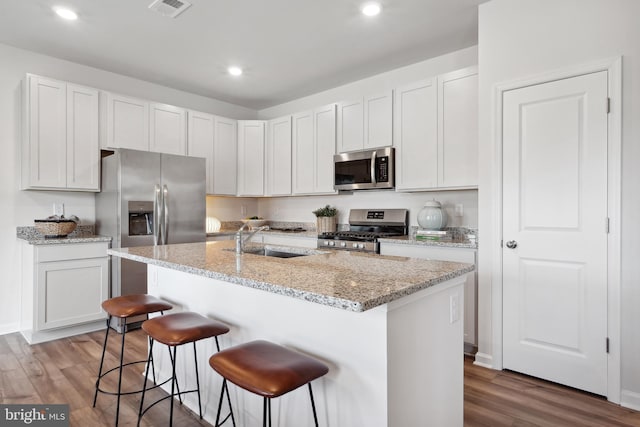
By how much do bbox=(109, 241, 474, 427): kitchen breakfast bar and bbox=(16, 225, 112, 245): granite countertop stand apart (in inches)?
75.3

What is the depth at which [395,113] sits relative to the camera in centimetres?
366

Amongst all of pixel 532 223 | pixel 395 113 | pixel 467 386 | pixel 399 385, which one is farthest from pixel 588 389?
pixel 395 113

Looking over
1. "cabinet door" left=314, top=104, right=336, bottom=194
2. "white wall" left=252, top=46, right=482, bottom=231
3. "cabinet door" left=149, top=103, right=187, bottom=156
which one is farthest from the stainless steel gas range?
"cabinet door" left=149, top=103, right=187, bottom=156

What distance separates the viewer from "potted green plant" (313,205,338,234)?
4.50 m

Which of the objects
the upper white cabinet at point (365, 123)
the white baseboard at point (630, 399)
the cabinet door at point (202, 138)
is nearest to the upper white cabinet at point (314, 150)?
the upper white cabinet at point (365, 123)

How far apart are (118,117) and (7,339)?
236 cm

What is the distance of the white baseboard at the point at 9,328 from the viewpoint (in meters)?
3.44

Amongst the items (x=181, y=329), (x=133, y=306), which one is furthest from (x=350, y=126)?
(x=181, y=329)

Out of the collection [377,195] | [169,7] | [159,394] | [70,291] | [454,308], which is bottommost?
[159,394]

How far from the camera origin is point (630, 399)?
7.04 ft

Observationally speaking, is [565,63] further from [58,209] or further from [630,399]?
[58,209]

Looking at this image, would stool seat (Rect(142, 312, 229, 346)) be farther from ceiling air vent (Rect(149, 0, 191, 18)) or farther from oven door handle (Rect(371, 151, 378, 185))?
oven door handle (Rect(371, 151, 378, 185))

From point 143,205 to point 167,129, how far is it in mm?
1079

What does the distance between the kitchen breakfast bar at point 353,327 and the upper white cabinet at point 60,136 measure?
7.41 feet
